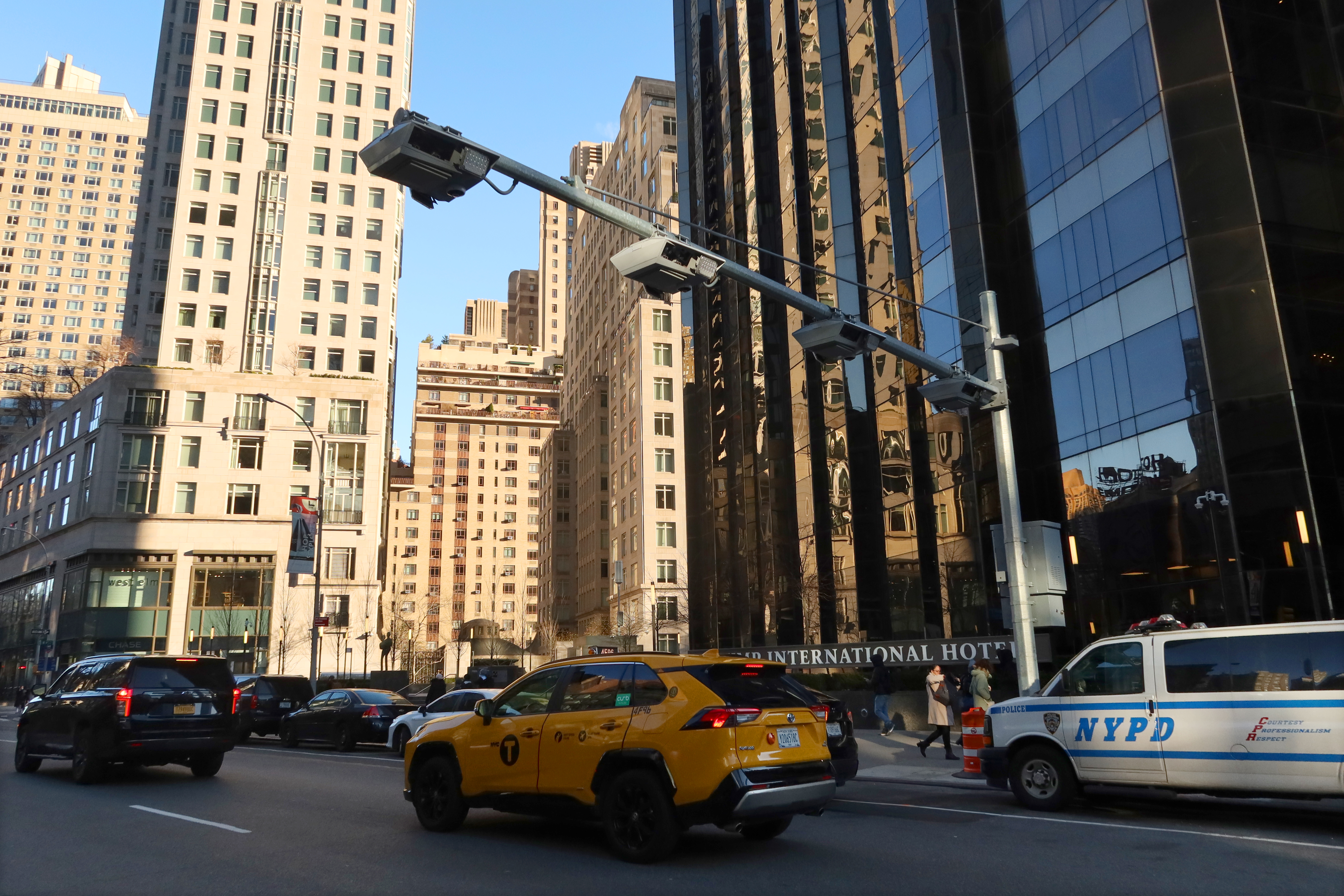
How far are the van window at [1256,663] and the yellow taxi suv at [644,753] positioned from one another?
13.6ft

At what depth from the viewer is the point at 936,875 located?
7277mm

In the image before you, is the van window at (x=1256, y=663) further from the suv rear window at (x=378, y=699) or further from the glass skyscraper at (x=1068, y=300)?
the suv rear window at (x=378, y=699)

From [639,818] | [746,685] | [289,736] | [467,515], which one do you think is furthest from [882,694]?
[467,515]

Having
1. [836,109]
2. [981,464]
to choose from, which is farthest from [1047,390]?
[836,109]

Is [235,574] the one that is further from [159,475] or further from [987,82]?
[987,82]

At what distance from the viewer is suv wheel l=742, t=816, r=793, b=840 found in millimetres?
8750

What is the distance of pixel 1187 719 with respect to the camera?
1012cm

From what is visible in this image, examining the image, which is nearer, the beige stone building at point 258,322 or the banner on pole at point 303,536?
the banner on pole at point 303,536

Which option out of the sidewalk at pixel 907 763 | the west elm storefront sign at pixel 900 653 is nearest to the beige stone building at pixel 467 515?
the west elm storefront sign at pixel 900 653

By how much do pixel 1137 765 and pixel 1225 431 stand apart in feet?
44.3

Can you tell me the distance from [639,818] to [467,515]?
14912 centimetres

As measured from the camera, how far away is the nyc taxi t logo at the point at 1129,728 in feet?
33.7

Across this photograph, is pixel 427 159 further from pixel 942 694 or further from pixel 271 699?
pixel 271 699

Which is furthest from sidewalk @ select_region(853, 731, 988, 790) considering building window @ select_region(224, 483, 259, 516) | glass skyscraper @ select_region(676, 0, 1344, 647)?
building window @ select_region(224, 483, 259, 516)
